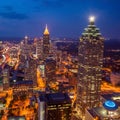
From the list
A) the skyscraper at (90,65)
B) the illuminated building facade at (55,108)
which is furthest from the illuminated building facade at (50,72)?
the illuminated building facade at (55,108)

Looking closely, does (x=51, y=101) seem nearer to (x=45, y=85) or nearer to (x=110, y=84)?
(x=45, y=85)

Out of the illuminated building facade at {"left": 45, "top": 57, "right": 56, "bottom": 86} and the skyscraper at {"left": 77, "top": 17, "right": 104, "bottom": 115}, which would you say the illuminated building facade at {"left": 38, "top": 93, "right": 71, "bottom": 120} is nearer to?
the skyscraper at {"left": 77, "top": 17, "right": 104, "bottom": 115}

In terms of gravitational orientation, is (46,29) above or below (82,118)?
above

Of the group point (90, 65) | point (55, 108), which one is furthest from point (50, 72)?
point (55, 108)

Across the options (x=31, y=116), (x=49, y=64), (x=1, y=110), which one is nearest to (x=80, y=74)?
(x=31, y=116)

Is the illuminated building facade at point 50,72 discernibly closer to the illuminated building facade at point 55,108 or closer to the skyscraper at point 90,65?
the skyscraper at point 90,65

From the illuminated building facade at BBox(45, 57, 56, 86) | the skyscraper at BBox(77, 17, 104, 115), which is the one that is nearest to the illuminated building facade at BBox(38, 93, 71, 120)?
the skyscraper at BBox(77, 17, 104, 115)

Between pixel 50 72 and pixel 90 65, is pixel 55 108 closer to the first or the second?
A: pixel 90 65

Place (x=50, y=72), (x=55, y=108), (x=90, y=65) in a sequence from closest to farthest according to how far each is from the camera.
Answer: (x=55, y=108)
(x=90, y=65)
(x=50, y=72)

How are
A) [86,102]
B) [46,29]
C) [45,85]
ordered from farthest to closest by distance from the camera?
[46,29] → [45,85] → [86,102]
